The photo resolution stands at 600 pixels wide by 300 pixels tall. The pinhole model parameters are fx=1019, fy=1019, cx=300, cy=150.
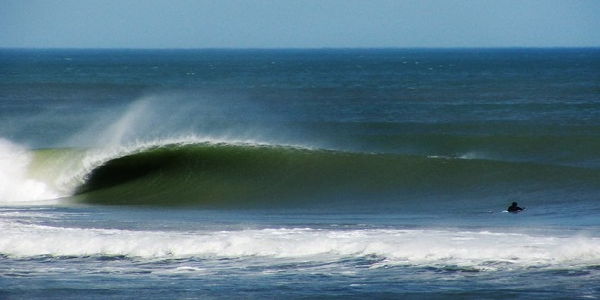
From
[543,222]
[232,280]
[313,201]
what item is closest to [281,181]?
[313,201]

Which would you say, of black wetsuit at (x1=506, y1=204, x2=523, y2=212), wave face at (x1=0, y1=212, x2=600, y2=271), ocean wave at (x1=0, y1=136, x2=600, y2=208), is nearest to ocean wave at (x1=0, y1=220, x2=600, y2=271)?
wave face at (x1=0, y1=212, x2=600, y2=271)

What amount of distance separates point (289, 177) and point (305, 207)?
3.14m

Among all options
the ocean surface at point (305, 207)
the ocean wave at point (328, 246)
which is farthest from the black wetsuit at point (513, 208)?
the ocean wave at point (328, 246)

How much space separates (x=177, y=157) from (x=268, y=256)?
451 inches

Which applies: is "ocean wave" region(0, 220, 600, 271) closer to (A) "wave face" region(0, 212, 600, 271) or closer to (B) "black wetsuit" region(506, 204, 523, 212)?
(A) "wave face" region(0, 212, 600, 271)

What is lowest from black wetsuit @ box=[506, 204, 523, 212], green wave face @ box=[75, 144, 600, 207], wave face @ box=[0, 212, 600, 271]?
wave face @ box=[0, 212, 600, 271]

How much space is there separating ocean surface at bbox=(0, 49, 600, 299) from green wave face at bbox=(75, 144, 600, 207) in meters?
0.06

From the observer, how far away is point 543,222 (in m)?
16.5

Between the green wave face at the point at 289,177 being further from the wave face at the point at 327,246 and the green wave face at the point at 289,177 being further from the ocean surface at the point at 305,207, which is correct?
the wave face at the point at 327,246

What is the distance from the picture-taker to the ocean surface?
39.5 ft

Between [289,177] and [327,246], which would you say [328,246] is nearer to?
[327,246]

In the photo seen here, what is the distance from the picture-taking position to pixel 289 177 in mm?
23500

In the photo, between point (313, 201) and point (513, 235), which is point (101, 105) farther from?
point (513, 235)

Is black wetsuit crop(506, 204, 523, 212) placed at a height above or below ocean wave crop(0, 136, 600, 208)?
below
